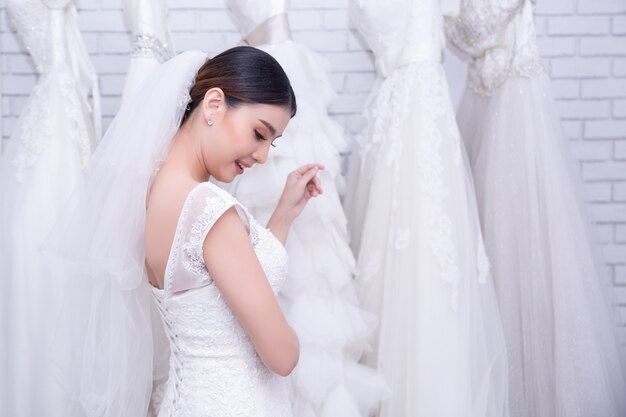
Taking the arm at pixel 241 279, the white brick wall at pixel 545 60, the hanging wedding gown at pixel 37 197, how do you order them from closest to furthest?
the arm at pixel 241 279, the hanging wedding gown at pixel 37 197, the white brick wall at pixel 545 60

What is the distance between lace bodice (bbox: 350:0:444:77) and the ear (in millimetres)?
Result: 655

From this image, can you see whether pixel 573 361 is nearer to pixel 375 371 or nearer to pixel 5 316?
pixel 375 371

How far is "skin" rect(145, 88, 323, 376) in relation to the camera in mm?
1040

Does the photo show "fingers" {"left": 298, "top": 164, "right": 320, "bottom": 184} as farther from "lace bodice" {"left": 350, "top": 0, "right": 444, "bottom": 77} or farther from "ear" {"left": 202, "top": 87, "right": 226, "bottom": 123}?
"lace bodice" {"left": 350, "top": 0, "right": 444, "bottom": 77}

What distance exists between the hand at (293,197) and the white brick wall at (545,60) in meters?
0.71

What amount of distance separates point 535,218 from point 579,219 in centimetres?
12

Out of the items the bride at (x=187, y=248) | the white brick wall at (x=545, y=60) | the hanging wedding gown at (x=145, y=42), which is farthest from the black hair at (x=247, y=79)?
the white brick wall at (x=545, y=60)

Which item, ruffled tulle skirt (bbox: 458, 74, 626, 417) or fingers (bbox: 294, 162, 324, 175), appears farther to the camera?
ruffled tulle skirt (bbox: 458, 74, 626, 417)

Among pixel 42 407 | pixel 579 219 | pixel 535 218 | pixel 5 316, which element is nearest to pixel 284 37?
pixel 535 218

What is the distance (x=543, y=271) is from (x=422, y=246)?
36cm

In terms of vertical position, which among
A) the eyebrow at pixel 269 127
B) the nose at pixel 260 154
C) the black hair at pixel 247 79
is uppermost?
the black hair at pixel 247 79

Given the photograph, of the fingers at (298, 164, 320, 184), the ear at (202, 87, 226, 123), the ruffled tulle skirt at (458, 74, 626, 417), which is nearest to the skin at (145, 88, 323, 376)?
the ear at (202, 87, 226, 123)

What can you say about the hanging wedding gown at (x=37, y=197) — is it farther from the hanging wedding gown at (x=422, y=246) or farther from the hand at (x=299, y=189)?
the hanging wedding gown at (x=422, y=246)

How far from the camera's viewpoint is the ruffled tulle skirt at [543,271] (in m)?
1.53
